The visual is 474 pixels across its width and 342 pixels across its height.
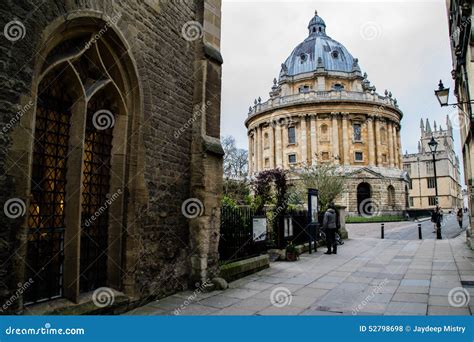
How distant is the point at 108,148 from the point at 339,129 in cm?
4713

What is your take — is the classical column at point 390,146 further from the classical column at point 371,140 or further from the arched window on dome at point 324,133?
the arched window on dome at point 324,133

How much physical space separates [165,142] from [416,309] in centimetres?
493

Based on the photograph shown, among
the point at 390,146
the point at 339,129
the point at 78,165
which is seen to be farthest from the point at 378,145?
the point at 78,165

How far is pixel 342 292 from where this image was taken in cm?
670

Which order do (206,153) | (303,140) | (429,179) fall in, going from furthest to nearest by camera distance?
(429,179)
(303,140)
(206,153)

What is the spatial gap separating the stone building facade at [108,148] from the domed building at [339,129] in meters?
40.2

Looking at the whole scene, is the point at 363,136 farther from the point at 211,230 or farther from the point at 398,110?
the point at 211,230

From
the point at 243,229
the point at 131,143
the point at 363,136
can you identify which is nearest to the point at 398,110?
the point at 363,136

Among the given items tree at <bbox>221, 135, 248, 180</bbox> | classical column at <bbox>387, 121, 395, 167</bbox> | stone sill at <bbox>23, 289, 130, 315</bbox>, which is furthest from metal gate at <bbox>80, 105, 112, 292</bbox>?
classical column at <bbox>387, 121, 395, 167</bbox>

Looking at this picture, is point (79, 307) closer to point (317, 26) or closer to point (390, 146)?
point (390, 146)

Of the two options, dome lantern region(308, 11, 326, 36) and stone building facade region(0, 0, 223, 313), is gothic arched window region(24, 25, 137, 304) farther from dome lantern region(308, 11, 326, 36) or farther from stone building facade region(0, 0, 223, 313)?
dome lantern region(308, 11, 326, 36)

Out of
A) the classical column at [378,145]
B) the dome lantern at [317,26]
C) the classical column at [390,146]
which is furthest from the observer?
the dome lantern at [317,26]

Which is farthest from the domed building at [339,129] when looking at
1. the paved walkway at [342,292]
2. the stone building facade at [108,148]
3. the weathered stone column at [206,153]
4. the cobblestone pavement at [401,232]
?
the stone building facade at [108,148]

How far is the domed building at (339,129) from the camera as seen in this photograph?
156 ft
